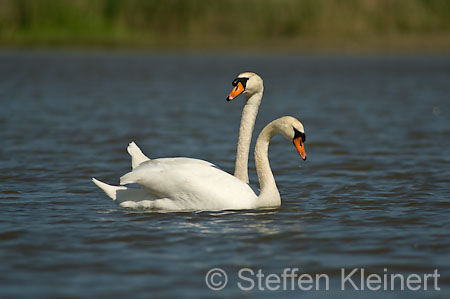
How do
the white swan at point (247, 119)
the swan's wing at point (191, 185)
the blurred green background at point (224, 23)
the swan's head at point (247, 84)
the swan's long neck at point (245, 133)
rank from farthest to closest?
the blurred green background at point (224, 23), the swan's long neck at point (245, 133), the white swan at point (247, 119), the swan's head at point (247, 84), the swan's wing at point (191, 185)

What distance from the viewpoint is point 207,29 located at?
151ft

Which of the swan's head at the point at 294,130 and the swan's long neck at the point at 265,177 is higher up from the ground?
the swan's head at the point at 294,130

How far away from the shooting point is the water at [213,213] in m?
6.53

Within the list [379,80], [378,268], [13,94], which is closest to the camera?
[378,268]

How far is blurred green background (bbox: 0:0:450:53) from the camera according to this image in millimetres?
44375

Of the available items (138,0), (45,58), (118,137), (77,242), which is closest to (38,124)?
(118,137)

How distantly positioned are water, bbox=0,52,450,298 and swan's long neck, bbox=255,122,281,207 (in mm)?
118

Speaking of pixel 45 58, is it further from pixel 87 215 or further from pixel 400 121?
pixel 87 215

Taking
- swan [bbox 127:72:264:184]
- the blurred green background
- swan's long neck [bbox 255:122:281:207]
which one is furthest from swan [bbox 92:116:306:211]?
the blurred green background

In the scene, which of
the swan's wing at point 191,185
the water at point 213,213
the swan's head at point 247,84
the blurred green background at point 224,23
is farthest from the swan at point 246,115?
the blurred green background at point 224,23

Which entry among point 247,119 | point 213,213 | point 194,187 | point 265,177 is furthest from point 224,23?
point 194,187

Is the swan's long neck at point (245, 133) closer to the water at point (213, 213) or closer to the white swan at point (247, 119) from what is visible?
the white swan at point (247, 119)

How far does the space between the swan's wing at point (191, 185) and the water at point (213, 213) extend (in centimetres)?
13

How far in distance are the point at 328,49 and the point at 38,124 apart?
33.6 meters
